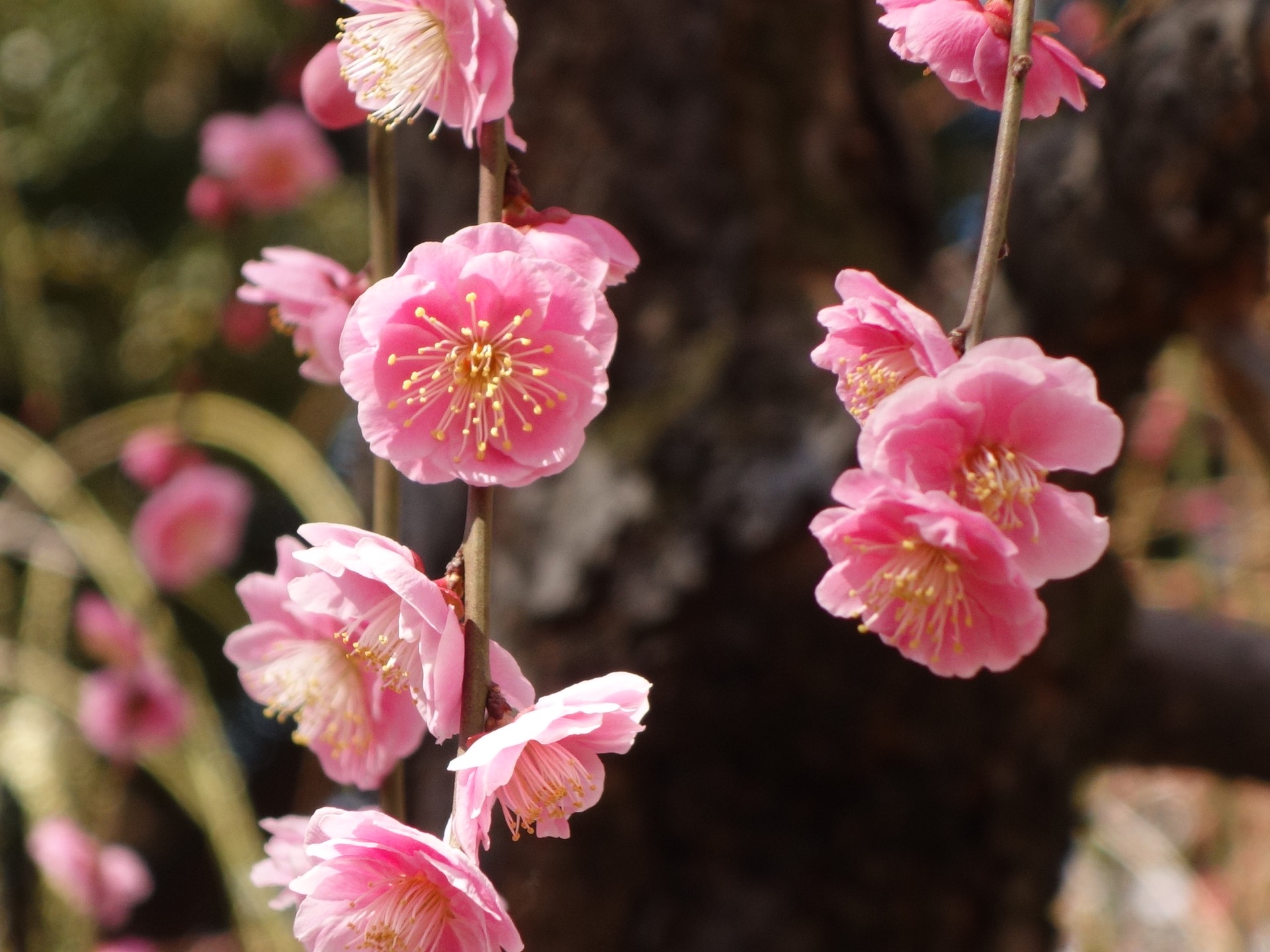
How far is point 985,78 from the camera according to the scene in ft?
1.19

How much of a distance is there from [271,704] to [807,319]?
0.64 metres

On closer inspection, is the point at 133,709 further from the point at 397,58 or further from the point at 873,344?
the point at 873,344

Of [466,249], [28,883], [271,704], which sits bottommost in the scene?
[28,883]

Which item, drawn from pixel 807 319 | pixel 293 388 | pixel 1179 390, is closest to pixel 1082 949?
pixel 1179 390

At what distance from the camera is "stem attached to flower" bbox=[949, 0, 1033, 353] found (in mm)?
289

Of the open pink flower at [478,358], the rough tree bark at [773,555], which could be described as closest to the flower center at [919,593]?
the open pink flower at [478,358]

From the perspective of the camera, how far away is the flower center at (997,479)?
0.32 m

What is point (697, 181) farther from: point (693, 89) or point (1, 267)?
point (1, 267)

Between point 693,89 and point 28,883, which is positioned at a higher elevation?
point 693,89

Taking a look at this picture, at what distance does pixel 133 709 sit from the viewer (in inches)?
51.9

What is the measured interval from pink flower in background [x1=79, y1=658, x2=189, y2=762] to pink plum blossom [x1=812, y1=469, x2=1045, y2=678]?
3.48 feet

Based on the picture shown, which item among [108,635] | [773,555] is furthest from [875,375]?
[108,635]

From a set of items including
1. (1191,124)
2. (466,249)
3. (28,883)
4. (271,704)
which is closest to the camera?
(466,249)

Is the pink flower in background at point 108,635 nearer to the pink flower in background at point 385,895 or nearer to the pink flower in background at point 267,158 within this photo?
the pink flower in background at point 267,158
